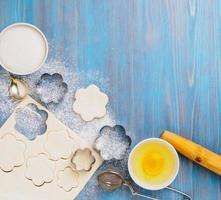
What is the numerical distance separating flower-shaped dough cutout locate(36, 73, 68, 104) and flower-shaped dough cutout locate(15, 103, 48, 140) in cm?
2

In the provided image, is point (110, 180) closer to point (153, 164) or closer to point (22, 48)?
point (153, 164)

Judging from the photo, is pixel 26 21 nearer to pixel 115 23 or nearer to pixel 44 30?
pixel 44 30

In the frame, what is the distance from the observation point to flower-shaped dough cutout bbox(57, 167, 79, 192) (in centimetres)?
104

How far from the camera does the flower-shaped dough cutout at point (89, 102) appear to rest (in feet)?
3.45

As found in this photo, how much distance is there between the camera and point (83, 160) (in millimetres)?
1043

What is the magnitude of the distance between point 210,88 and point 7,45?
1.17ft

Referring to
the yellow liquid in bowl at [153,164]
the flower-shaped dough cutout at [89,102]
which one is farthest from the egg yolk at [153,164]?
the flower-shaped dough cutout at [89,102]

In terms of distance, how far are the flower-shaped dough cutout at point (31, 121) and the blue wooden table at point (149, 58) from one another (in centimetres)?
10

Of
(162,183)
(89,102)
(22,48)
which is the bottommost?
(162,183)

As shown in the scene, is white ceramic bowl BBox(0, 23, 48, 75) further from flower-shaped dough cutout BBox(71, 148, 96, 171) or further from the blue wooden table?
flower-shaped dough cutout BBox(71, 148, 96, 171)

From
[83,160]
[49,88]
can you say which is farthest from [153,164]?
[49,88]

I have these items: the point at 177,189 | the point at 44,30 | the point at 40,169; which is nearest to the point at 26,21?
the point at 44,30

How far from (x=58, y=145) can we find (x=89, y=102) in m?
0.09

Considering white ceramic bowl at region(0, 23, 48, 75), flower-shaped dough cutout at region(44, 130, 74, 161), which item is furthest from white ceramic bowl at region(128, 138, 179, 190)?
white ceramic bowl at region(0, 23, 48, 75)
